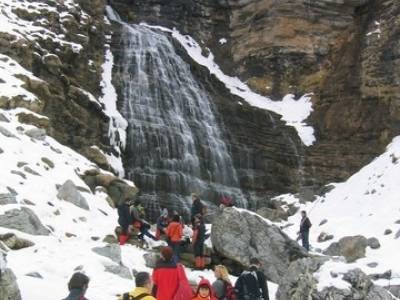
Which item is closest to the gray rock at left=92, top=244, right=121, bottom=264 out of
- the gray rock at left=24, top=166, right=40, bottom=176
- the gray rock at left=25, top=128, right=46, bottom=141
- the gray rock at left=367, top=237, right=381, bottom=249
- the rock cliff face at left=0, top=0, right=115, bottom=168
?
the gray rock at left=24, top=166, right=40, bottom=176

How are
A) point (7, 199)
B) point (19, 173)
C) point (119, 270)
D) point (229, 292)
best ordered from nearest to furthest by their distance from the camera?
point (229, 292), point (119, 270), point (7, 199), point (19, 173)

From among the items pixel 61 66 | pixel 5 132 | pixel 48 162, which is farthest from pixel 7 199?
pixel 61 66

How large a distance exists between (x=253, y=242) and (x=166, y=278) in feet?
31.6

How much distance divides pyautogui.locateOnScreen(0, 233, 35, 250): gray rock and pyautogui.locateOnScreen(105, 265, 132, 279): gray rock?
2.00 m

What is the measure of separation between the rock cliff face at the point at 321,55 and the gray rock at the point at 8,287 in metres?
25.0

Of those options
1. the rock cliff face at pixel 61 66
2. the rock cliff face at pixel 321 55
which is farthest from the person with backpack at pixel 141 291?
the rock cliff face at pixel 321 55

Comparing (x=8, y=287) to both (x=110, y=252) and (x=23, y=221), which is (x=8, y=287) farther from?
(x=23, y=221)

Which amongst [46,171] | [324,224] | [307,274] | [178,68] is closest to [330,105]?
[178,68]

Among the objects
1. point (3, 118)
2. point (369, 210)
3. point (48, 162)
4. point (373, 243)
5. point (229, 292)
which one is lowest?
point (229, 292)

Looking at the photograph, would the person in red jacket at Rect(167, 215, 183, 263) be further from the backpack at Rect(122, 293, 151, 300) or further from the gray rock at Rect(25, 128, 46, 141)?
the backpack at Rect(122, 293, 151, 300)

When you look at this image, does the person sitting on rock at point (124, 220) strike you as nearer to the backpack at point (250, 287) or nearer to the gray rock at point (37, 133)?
the gray rock at point (37, 133)

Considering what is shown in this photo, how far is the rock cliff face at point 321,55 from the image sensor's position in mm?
32906

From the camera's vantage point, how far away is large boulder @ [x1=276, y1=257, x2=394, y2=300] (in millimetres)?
11797

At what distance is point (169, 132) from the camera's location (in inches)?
1176
